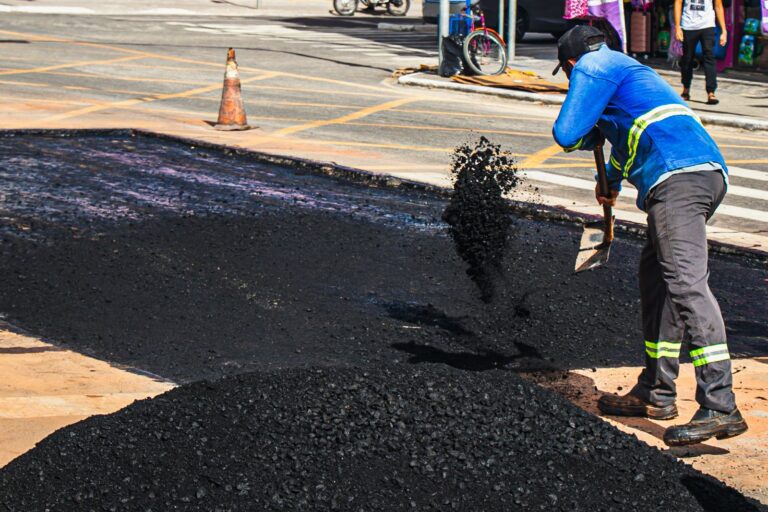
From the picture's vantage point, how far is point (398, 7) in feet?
124

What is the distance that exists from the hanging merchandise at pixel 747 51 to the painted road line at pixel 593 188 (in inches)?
418

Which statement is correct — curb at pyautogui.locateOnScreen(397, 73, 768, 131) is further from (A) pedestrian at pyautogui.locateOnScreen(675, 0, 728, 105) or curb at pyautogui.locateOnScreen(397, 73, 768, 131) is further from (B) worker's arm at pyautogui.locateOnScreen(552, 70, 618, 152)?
(B) worker's arm at pyautogui.locateOnScreen(552, 70, 618, 152)

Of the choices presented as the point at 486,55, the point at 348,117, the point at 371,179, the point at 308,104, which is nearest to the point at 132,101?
the point at 308,104

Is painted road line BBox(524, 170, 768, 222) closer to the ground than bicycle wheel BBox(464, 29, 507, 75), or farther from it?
closer to the ground

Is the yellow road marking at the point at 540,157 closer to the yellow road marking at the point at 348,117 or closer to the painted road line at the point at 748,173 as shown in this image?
the painted road line at the point at 748,173

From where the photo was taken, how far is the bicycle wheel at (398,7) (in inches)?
1479

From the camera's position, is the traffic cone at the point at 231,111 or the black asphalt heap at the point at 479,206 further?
the traffic cone at the point at 231,111

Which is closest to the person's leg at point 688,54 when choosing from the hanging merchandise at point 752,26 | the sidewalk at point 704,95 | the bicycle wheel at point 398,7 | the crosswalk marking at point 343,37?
the sidewalk at point 704,95

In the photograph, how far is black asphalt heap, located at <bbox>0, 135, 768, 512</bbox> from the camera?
4496mm

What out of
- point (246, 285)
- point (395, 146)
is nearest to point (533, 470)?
point (246, 285)

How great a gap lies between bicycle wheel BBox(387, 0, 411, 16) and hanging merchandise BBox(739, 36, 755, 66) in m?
17.0

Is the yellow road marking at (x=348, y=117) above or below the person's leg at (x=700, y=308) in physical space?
below

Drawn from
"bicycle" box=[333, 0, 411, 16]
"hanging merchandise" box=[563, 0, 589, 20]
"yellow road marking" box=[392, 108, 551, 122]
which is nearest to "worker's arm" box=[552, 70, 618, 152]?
"yellow road marking" box=[392, 108, 551, 122]

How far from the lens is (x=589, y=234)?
6.63m
